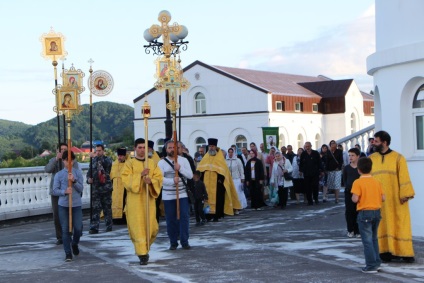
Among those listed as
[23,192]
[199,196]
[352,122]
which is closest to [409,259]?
[199,196]

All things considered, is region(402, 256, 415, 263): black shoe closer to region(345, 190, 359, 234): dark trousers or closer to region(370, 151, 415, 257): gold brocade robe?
region(370, 151, 415, 257): gold brocade robe

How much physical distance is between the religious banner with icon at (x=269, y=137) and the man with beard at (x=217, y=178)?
6998 millimetres

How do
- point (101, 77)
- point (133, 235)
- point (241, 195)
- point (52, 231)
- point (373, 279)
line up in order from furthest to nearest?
point (241, 195) → point (101, 77) → point (52, 231) → point (133, 235) → point (373, 279)

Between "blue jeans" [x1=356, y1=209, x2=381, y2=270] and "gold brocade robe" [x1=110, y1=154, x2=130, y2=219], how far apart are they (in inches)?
344

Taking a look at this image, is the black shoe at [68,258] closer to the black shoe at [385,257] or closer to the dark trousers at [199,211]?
the black shoe at [385,257]

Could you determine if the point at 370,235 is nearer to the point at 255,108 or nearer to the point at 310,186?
the point at 310,186

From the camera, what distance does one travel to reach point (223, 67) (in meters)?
84.2

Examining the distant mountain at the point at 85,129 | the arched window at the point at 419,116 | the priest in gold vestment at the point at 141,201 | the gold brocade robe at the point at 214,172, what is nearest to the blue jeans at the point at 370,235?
the priest in gold vestment at the point at 141,201

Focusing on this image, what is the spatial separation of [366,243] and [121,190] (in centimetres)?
1000

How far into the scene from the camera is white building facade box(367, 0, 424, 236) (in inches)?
601

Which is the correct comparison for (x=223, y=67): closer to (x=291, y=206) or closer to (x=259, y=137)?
(x=259, y=137)

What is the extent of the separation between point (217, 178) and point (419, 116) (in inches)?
255

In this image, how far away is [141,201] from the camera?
→ 13250 millimetres

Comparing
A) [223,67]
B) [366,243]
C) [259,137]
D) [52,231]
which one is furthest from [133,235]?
[223,67]
